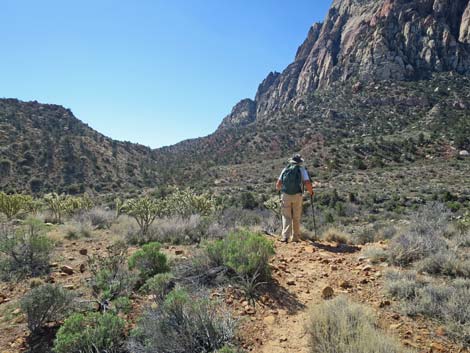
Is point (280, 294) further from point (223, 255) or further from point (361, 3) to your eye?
point (361, 3)

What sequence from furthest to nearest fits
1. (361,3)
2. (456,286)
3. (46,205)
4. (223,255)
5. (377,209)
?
1. (361,3)
2. (377,209)
3. (46,205)
4. (223,255)
5. (456,286)

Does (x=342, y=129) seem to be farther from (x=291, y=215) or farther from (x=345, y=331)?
(x=345, y=331)

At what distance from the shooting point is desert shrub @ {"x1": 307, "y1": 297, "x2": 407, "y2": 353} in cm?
277

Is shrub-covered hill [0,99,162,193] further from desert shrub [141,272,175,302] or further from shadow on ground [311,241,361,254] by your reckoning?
shadow on ground [311,241,361,254]

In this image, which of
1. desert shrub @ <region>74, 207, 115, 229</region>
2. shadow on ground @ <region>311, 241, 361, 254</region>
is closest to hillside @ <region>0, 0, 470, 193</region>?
desert shrub @ <region>74, 207, 115, 229</region>

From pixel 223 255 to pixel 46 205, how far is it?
12.7m

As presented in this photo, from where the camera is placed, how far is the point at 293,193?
7203 millimetres

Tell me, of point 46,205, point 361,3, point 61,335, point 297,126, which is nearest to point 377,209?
point 46,205

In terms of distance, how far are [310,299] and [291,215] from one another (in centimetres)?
325

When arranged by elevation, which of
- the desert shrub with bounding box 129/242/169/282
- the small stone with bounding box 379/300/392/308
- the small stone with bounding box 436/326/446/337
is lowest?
the small stone with bounding box 436/326/446/337

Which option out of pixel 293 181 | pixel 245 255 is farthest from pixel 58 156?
pixel 245 255

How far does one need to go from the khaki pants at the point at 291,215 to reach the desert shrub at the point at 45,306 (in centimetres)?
466

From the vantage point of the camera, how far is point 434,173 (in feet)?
104

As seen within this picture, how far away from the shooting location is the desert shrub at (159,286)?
14.3ft
